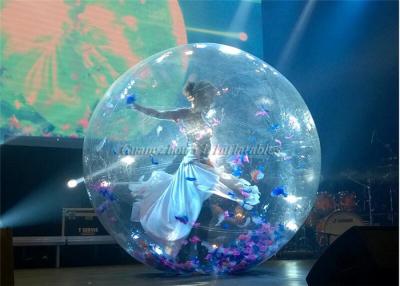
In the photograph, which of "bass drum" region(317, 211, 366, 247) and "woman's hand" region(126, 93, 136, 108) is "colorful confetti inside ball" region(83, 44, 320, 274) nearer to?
"woman's hand" region(126, 93, 136, 108)

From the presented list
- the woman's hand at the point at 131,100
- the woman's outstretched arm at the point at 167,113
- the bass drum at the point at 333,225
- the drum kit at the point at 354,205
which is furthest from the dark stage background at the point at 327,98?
the woman's outstretched arm at the point at 167,113

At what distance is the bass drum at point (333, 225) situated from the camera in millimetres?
6977

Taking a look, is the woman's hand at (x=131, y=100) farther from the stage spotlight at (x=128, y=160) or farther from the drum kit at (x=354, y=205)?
the drum kit at (x=354, y=205)

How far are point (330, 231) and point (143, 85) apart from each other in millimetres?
4375

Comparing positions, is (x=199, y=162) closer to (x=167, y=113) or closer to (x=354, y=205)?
(x=167, y=113)

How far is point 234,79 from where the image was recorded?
12.6 feet

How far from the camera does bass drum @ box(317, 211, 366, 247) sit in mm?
6977

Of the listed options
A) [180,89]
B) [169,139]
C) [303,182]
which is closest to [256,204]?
[303,182]

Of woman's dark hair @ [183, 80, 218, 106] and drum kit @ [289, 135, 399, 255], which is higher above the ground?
woman's dark hair @ [183, 80, 218, 106]

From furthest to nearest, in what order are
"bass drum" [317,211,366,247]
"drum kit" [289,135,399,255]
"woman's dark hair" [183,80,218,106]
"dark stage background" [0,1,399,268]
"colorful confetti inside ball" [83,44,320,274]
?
"bass drum" [317,211,366,247] → "drum kit" [289,135,399,255] → "dark stage background" [0,1,399,268] → "woman's dark hair" [183,80,218,106] → "colorful confetti inside ball" [83,44,320,274]

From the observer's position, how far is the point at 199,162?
366 cm

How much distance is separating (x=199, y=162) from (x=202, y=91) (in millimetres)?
558

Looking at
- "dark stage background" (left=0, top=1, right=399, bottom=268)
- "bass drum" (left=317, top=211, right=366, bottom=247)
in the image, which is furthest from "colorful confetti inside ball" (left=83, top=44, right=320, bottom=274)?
"bass drum" (left=317, top=211, right=366, bottom=247)

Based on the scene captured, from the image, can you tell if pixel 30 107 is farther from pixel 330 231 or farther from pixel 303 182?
pixel 330 231
